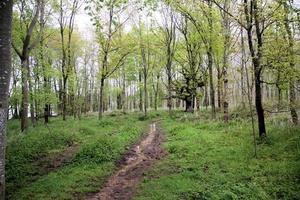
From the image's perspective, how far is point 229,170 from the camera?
32.1ft

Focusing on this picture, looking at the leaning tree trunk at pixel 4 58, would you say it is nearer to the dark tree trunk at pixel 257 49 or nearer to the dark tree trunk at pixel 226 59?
the dark tree trunk at pixel 257 49

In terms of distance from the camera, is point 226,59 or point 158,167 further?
point 226,59

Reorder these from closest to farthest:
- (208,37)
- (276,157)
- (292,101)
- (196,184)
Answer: (196,184)
(276,157)
(292,101)
(208,37)

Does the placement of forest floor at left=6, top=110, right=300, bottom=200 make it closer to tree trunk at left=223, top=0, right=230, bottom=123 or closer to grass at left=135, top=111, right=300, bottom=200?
grass at left=135, top=111, right=300, bottom=200

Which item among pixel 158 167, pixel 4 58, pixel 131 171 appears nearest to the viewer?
pixel 4 58

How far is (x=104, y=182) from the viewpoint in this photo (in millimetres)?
9750

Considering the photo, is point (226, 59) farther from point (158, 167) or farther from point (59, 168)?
point (59, 168)

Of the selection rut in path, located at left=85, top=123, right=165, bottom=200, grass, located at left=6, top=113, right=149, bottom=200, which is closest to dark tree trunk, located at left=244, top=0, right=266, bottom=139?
rut in path, located at left=85, top=123, right=165, bottom=200

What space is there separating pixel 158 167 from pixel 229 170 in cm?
267

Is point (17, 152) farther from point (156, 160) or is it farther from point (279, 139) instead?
point (279, 139)

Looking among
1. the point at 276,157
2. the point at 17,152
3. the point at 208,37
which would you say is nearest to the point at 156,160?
the point at 276,157

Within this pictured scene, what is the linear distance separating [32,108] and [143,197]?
16829mm

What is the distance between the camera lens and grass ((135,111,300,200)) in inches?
324

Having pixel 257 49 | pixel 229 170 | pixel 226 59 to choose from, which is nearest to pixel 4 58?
pixel 229 170
